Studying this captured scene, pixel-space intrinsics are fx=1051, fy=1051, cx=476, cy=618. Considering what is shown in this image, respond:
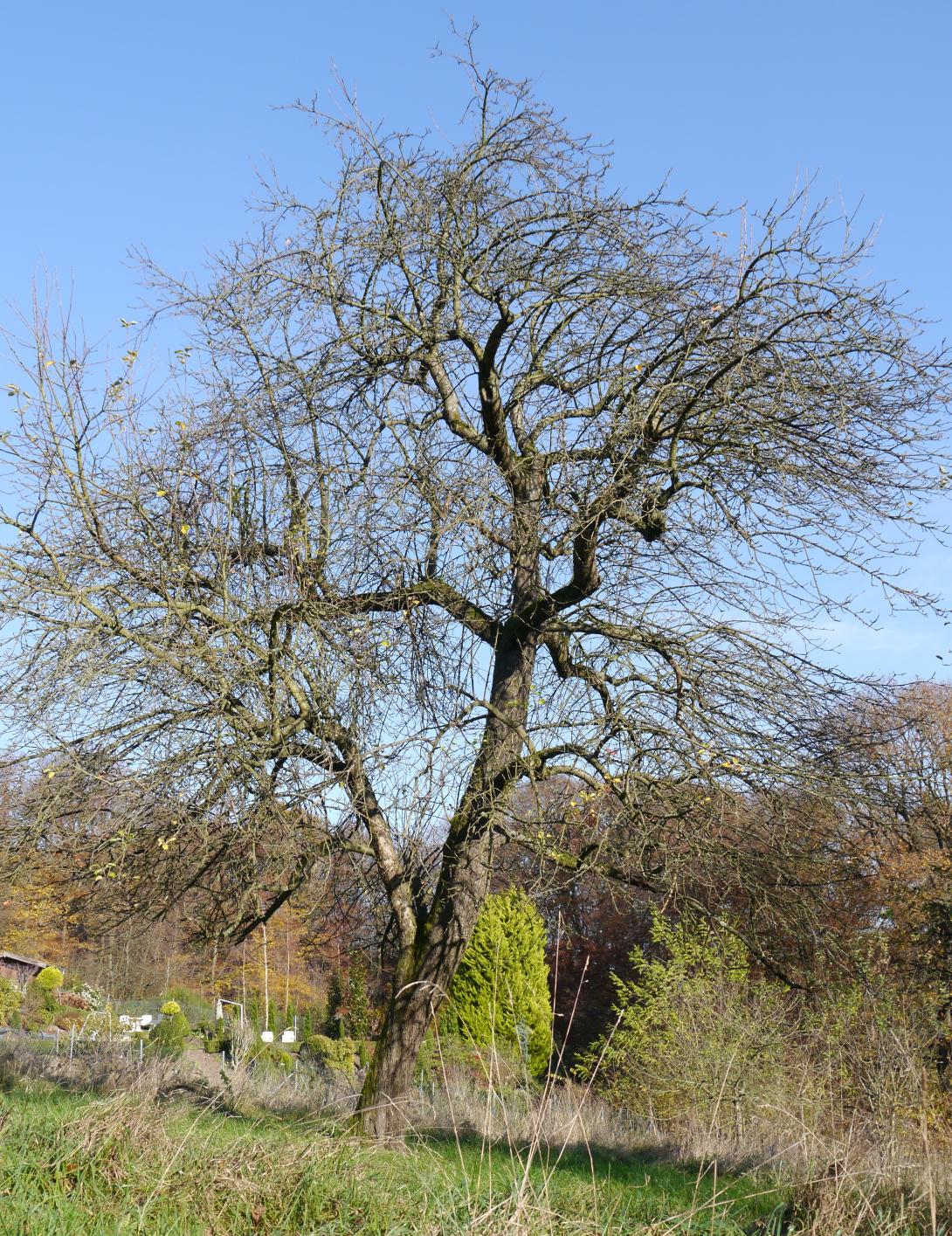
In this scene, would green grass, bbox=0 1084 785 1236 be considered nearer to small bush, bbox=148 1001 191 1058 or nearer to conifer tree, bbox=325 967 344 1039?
small bush, bbox=148 1001 191 1058

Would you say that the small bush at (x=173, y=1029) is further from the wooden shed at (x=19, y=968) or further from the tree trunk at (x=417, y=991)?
the tree trunk at (x=417, y=991)

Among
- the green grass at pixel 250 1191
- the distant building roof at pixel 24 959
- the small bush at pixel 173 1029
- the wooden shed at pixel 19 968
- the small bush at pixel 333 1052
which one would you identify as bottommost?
the small bush at pixel 333 1052

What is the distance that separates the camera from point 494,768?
266 inches

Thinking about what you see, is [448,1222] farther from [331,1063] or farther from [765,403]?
[331,1063]

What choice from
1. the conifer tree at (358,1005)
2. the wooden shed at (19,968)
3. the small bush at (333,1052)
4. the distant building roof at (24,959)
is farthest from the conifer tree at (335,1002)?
the wooden shed at (19,968)

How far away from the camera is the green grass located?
11.7ft

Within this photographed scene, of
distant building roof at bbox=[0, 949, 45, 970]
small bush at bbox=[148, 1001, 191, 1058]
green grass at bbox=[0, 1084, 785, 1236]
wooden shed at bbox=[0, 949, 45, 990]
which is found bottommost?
small bush at bbox=[148, 1001, 191, 1058]

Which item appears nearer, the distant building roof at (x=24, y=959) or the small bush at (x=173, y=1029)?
the small bush at (x=173, y=1029)

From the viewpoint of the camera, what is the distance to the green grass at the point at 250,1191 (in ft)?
11.7

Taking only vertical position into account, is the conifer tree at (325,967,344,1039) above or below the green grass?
below

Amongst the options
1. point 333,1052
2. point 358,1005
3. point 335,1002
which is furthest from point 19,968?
point 333,1052

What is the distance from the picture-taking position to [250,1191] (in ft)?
12.9

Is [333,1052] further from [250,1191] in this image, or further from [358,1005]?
[250,1191]

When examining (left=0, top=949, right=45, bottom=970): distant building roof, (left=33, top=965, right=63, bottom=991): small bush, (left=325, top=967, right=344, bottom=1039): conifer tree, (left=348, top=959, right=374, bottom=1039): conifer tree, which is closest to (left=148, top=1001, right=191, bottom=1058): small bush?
(left=325, top=967, right=344, bottom=1039): conifer tree
